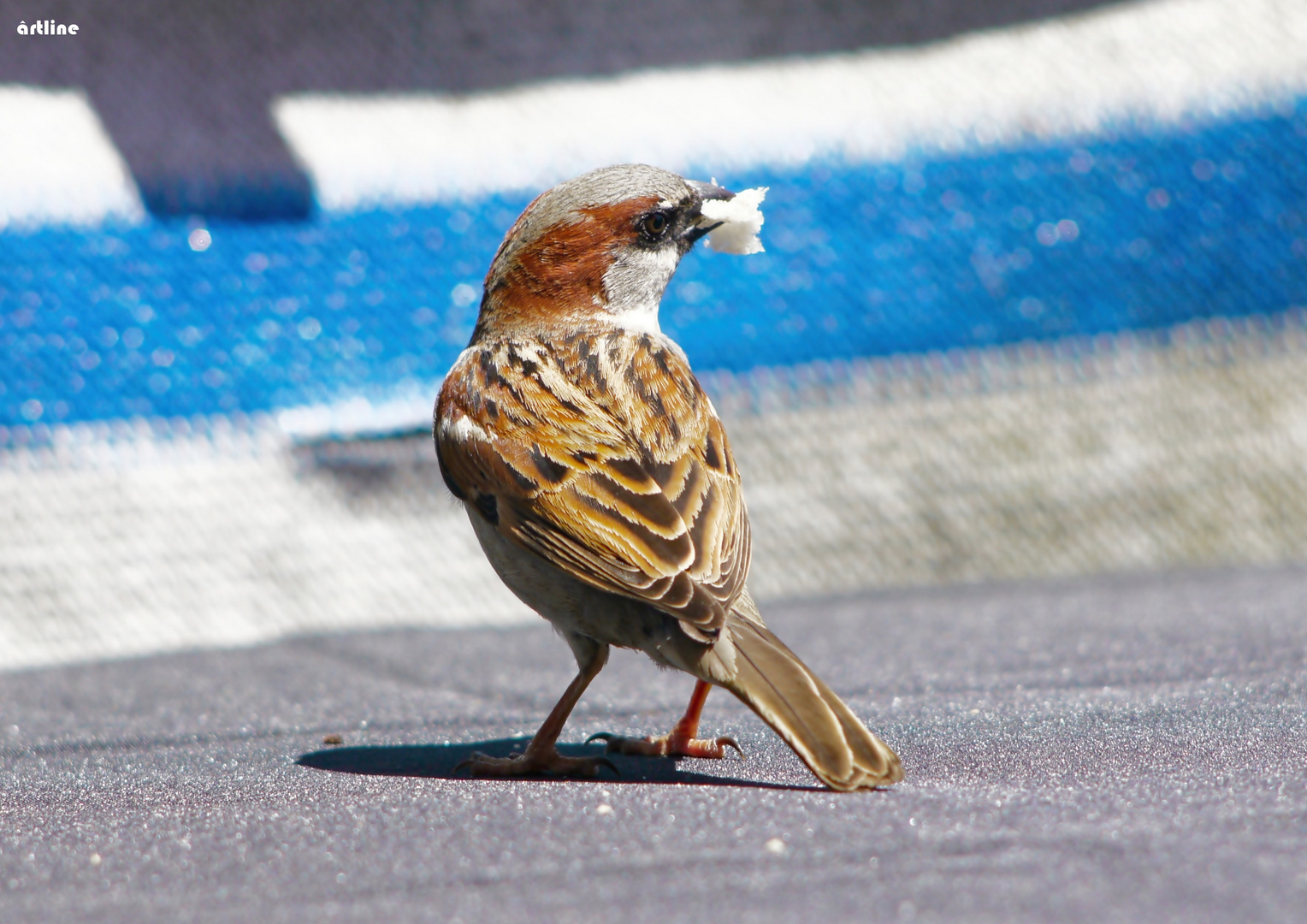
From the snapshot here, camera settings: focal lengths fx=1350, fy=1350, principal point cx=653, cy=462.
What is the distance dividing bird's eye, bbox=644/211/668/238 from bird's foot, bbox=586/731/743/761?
1.00m

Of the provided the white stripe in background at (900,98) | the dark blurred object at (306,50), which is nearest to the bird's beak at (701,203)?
the white stripe in background at (900,98)

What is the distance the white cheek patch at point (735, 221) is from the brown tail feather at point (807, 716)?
99cm

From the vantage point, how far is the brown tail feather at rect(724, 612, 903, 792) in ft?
6.02

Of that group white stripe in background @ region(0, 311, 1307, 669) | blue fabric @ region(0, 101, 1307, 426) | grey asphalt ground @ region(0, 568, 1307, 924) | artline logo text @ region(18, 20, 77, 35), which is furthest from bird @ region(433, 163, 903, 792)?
artline logo text @ region(18, 20, 77, 35)

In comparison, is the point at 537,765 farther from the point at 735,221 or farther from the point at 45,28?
the point at 45,28

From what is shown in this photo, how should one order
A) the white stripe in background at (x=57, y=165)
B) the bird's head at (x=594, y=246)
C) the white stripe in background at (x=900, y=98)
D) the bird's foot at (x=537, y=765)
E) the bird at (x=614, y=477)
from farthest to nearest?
the white stripe in background at (x=900, y=98)
the white stripe in background at (x=57, y=165)
the bird's head at (x=594, y=246)
the bird's foot at (x=537, y=765)
the bird at (x=614, y=477)

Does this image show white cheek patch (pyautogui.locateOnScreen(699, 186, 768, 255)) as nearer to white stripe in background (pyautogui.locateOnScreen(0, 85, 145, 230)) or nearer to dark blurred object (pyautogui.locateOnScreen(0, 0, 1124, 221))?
dark blurred object (pyautogui.locateOnScreen(0, 0, 1124, 221))

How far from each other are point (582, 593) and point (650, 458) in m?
0.25

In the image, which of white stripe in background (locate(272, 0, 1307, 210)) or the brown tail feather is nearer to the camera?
the brown tail feather

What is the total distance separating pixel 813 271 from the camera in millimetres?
4492

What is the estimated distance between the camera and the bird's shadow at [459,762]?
211cm

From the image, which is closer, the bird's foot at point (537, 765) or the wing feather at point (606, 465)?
the wing feather at point (606, 465)

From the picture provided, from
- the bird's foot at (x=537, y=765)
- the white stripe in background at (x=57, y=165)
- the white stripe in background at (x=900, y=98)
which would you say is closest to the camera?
the bird's foot at (x=537, y=765)

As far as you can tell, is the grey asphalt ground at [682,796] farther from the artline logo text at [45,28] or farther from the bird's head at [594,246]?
the artline logo text at [45,28]
